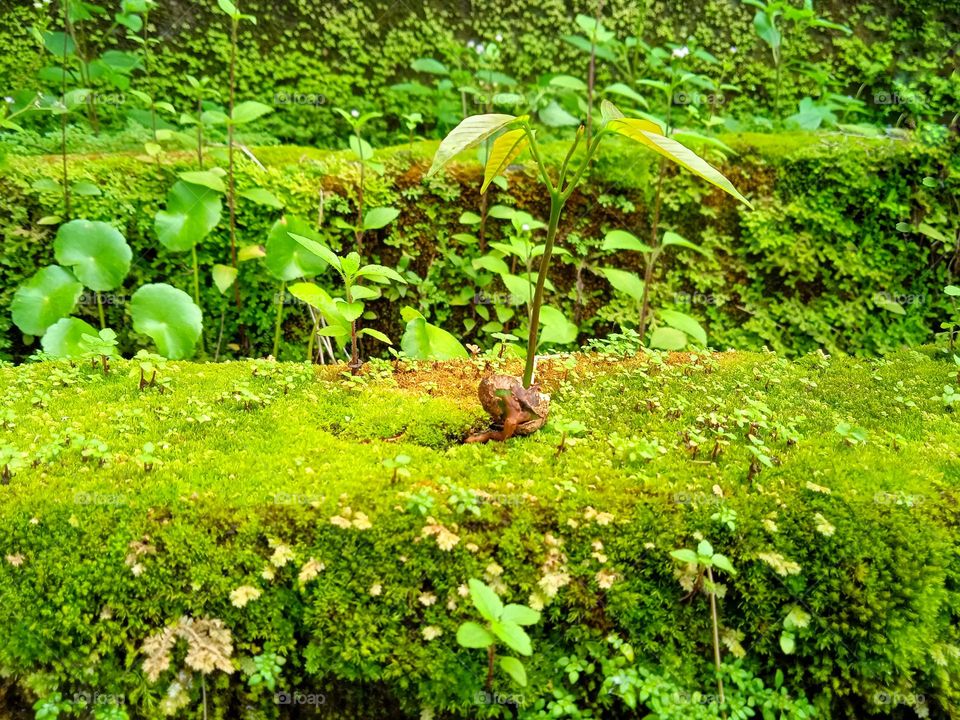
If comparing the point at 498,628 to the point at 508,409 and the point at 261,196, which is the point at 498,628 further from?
the point at 261,196

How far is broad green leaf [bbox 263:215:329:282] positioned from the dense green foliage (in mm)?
1448

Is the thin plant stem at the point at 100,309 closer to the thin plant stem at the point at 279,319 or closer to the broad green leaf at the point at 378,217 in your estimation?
the thin plant stem at the point at 279,319

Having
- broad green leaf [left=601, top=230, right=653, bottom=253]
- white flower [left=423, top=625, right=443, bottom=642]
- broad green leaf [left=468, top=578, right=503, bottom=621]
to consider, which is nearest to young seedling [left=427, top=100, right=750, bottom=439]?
broad green leaf [left=468, top=578, right=503, bottom=621]

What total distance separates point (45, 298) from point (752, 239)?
404 centimetres

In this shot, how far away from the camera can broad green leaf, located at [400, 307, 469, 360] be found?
9.67 ft

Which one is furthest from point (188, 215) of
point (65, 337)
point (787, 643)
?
point (787, 643)

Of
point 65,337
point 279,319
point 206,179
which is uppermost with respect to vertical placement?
point 206,179

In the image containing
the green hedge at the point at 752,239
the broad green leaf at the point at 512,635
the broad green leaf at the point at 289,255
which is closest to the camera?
the broad green leaf at the point at 512,635

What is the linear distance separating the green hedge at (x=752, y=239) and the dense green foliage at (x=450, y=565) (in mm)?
2205

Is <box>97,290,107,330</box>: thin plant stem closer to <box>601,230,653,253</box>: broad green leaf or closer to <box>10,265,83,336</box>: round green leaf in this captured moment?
<box>10,265,83,336</box>: round green leaf

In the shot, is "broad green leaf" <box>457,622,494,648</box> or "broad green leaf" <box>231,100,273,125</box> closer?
"broad green leaf" <box>457,622,494,648</box>

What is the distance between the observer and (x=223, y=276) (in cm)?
351

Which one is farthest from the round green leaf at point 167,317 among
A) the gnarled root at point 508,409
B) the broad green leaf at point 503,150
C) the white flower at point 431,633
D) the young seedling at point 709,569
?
the young seedling at point 709,569

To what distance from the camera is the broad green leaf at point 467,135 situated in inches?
61.8
